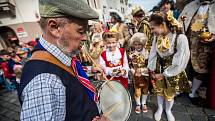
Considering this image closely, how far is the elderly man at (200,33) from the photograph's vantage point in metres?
3.04

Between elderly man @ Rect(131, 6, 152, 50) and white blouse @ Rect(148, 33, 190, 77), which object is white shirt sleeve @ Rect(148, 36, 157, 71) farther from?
elderly man @ Rect(131, 6, 152, 50)

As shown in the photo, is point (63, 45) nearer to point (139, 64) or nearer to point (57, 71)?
point (57, 71)

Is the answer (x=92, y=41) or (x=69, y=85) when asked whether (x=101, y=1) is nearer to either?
(x=92, y=41)

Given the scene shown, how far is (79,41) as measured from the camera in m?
1.18

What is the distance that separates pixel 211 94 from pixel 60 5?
3.06 m

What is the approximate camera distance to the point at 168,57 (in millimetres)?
2750

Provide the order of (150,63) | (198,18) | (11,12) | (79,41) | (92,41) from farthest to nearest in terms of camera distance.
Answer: (11,12)
(92,41)
(198,18)
(150,63)
(79,41)

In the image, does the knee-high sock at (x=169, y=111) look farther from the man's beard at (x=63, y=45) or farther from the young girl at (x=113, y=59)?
the man's beard at (x=63, y=45)

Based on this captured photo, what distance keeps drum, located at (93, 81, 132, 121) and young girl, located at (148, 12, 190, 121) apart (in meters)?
0.95

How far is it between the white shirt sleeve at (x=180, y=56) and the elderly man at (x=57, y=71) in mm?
1732

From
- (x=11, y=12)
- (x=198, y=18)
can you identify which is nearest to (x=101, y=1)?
(x=11, y=12)

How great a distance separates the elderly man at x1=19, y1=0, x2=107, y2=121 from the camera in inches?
36.1

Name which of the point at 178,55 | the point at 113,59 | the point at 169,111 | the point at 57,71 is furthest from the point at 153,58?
the point at 57,71

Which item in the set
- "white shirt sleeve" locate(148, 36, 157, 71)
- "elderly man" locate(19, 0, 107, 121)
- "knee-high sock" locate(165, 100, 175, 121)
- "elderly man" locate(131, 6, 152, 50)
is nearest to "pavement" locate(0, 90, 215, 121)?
"knee-high sock" locate(165, 100, 175, 121)
